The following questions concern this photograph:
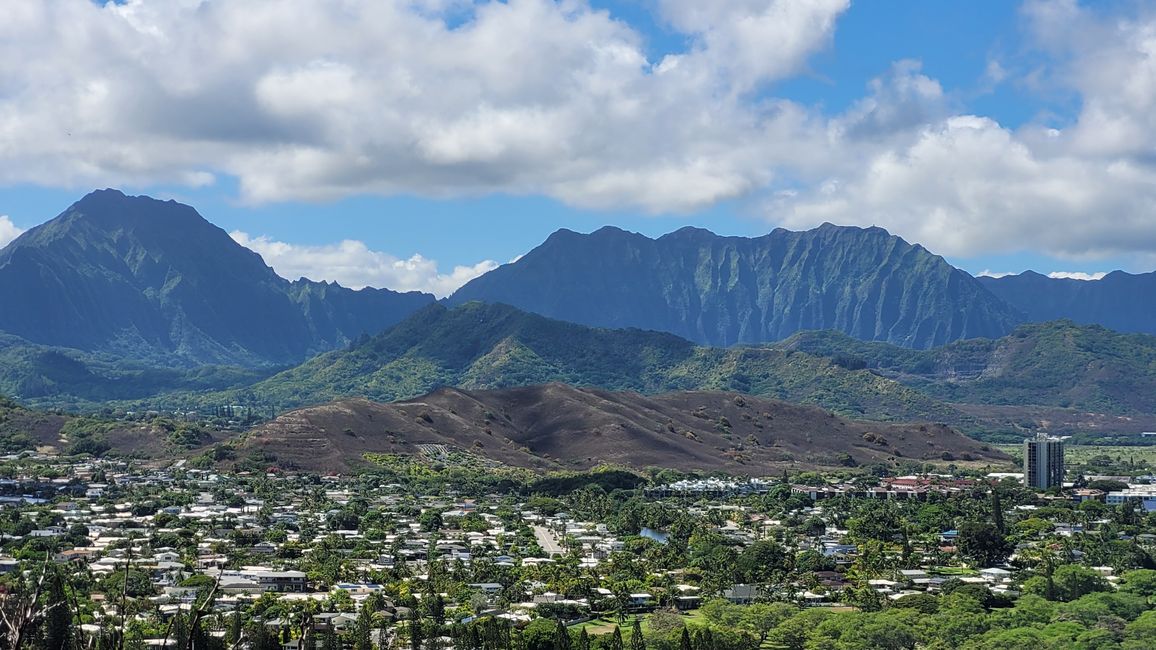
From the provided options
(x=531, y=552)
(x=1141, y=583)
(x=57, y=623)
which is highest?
(x=1141, y=583)

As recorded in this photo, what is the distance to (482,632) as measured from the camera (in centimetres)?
7262

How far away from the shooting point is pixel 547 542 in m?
123

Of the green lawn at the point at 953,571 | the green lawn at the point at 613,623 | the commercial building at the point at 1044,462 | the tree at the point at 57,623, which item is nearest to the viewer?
the tree at the point at 57,623

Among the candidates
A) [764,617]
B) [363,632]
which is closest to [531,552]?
[764,617]

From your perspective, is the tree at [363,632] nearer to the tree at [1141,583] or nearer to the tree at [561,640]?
the tree at [561,640]

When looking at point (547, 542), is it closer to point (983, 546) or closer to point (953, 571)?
point (953, 571)

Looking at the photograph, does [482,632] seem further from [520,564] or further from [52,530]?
[52,530]

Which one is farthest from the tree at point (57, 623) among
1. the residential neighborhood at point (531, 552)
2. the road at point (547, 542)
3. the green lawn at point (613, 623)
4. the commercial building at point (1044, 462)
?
the commercial building at point (1044, 462)

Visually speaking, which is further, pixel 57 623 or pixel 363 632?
pixel 363 632

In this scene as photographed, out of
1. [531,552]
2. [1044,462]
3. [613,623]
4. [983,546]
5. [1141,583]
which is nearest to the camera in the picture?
[613,623]

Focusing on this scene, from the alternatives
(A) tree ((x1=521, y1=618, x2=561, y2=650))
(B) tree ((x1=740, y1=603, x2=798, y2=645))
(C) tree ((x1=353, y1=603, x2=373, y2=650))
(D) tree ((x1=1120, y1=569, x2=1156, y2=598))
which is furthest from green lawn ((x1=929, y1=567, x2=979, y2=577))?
(C) tree ((x1=353, y1=603, x2=373, y2=650))

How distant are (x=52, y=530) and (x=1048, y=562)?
82219 millimetres

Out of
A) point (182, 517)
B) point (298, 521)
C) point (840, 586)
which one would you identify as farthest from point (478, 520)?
point (840, 586)

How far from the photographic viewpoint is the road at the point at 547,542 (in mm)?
115125
